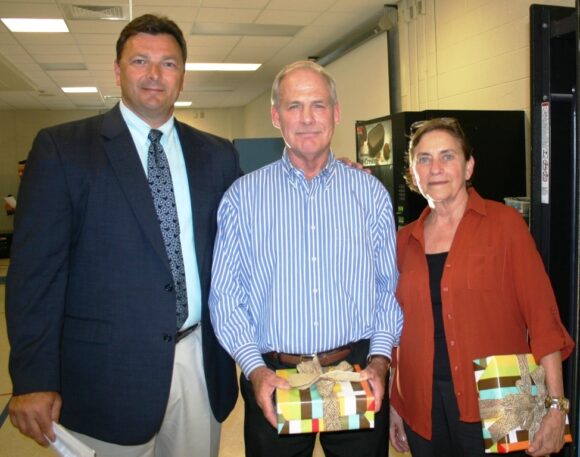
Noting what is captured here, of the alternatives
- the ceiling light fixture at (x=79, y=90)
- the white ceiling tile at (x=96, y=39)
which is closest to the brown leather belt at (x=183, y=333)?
the white ceiling tile at (x=96, y=39)

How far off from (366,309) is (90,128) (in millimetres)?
1079

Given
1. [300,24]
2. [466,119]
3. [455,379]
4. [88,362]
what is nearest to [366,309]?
[455,379]

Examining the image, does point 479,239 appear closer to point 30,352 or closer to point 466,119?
point 30,352

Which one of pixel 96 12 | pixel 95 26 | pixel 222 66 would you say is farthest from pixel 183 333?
pixel 222 66

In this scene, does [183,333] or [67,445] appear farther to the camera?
[183,333]

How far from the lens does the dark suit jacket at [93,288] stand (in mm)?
1499

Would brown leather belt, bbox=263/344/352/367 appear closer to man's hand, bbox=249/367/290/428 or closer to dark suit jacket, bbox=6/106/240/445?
man's hand, bbox=249/367/290/428

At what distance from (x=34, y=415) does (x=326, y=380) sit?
33.4 inches

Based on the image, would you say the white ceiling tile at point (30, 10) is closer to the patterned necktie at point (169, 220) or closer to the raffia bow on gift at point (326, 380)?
the patterned necktie at point (169, 220)

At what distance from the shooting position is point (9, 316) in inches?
59.8

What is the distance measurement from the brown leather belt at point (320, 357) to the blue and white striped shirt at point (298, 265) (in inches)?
0.7

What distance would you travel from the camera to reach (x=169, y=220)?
164cm

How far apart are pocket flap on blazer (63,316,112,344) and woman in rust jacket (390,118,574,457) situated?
0.97 m

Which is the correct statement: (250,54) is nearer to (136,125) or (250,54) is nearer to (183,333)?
(136,125)
